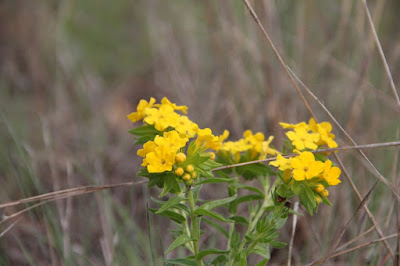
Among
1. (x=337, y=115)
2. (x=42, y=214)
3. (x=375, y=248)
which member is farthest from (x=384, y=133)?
(x=42, y=214)

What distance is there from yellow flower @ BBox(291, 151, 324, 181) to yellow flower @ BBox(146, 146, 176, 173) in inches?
14.1

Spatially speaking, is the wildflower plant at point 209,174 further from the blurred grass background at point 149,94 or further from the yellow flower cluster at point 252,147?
the blurred grass background at point 149,94

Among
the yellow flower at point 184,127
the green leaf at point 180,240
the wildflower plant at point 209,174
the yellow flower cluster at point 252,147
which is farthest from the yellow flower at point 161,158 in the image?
the yellow flower cluster at point 252,147

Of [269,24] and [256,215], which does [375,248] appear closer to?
[256,215]

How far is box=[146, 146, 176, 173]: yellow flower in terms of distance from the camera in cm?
114

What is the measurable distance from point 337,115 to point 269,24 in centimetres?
92

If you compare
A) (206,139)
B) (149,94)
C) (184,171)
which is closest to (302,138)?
(206,139)

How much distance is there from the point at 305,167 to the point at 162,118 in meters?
0.47

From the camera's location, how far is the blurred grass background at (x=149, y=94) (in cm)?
212

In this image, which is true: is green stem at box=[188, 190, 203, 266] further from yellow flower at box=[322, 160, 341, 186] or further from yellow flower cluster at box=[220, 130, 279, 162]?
yellow flower at box=[322, 160, 341, 186]

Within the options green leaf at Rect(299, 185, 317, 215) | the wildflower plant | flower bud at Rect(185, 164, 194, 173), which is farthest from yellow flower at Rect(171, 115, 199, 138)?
green leaf at Rect(299, 185, 317, 215)

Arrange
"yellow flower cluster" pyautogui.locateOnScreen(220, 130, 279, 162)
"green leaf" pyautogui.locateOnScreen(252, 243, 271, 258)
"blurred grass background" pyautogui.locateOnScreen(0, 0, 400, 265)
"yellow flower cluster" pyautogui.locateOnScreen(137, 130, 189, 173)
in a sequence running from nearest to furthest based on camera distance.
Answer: "yellow flower cluster" pyautogui.locateOnScreen(137, 130, 189, 173) → "green leaf" pyautogui.locateOnScreen(252, 243, 271, 258) → "yellow flower cluster" pyautogui.locateOnScreen(220, 130, 279, 162) → "blurred grass background" pyautogui.locateOnScreen(0, 0, 400, 265)

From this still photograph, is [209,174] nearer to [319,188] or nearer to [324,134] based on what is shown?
[319,188]

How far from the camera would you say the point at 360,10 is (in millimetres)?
2525
